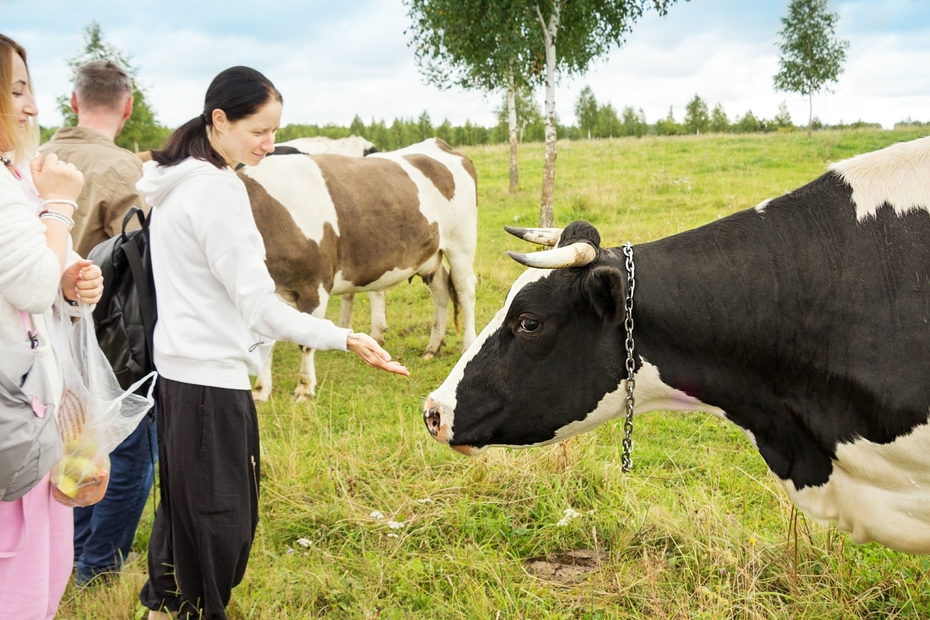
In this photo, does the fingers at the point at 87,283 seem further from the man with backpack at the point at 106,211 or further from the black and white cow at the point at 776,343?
the man with backpack at the point at 106,211

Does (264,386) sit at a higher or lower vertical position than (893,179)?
lower

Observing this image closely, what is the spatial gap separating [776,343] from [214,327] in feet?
6.33

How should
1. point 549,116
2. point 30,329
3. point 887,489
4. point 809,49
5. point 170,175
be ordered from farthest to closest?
point 809,49 → point 549,116 → point 170,175 → point 887,489 → point 30,329

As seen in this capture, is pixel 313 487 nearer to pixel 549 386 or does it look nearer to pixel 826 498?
pixel 549 386

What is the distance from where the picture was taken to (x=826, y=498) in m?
2.64

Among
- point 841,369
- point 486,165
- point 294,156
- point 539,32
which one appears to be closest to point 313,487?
point 841,369

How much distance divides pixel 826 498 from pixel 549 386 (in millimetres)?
1039

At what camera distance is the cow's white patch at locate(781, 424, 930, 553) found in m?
2.40

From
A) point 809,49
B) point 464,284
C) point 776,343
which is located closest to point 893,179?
point 776,343

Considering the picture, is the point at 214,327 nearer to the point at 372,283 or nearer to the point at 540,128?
the point at 372,283

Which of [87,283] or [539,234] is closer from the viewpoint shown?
[87,283]

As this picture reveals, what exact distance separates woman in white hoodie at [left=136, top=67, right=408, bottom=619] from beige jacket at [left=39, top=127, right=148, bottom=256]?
1.33m

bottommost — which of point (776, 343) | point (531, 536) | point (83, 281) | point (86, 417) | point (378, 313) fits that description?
point (531, 536)

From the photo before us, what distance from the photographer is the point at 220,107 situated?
270cm
